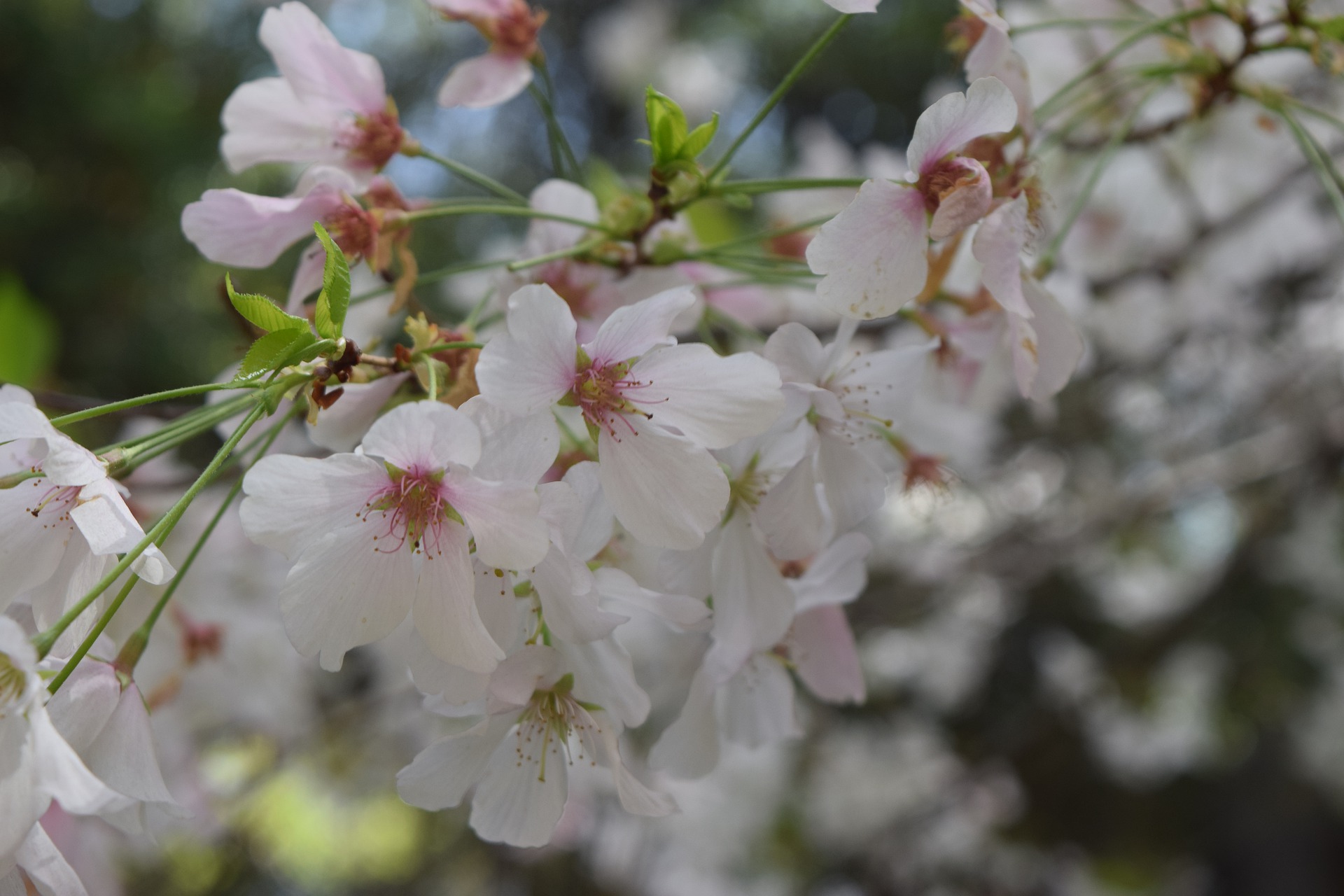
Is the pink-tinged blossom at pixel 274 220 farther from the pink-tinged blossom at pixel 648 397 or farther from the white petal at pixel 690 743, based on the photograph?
the white petal at pixel 690 743

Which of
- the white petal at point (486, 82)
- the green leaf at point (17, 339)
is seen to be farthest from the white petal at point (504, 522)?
the green leaf at point (17, 339)

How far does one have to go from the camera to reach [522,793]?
2.27ft

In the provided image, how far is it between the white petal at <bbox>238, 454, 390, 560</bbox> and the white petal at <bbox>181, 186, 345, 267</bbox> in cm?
23

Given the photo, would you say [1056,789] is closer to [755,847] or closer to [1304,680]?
[1304,680]

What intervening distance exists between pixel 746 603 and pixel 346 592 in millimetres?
275

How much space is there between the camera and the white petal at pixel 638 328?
0.59 meters

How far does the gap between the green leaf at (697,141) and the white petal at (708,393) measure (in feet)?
0.56

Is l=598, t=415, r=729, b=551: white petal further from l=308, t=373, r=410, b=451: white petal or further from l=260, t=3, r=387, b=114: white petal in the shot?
l=260, t=3, r=387, b=114: white petal

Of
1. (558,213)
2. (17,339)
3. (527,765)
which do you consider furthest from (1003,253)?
(17,339)

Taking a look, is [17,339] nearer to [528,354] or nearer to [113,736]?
[113,736]

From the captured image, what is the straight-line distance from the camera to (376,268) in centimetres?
74

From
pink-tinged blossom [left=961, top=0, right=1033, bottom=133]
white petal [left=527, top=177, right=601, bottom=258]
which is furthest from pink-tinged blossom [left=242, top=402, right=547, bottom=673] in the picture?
pink-tinged blossom [left=961, top=0, right=1033, bottom=133]

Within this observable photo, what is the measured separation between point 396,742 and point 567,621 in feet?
8.89

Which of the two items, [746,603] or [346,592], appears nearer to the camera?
[346,592]
